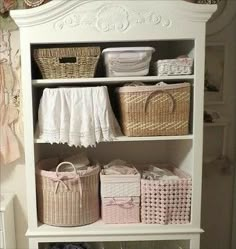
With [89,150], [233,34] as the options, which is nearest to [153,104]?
[89,150]

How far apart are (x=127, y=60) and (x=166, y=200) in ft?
2.25

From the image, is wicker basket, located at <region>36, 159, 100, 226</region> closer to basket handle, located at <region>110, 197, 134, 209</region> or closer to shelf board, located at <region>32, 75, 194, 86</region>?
basket handle, located at <region>110, 197, 134, 209</region>

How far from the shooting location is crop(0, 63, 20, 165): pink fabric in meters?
1.80

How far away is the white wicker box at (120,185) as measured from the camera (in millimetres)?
1517

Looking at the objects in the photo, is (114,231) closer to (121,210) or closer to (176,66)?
(121,210)

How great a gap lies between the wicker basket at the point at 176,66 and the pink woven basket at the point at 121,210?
2.06 feet

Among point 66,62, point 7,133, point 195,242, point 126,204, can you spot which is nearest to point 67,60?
point 66,62

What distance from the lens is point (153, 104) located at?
4.74 ft

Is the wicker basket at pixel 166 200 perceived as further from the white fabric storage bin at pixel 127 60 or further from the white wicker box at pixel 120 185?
the white fabric storage bin at pixel 127 60

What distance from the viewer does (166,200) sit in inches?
58.9

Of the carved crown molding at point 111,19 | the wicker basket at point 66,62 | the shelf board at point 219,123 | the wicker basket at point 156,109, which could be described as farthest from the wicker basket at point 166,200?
the carved crown molding at point 111,19

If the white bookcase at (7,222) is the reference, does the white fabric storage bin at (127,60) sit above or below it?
above

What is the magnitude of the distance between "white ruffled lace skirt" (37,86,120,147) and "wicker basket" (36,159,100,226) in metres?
0.18

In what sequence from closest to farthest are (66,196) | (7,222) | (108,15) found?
(108,15) → (66,196) → (7,222)
